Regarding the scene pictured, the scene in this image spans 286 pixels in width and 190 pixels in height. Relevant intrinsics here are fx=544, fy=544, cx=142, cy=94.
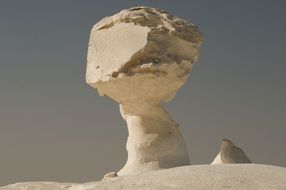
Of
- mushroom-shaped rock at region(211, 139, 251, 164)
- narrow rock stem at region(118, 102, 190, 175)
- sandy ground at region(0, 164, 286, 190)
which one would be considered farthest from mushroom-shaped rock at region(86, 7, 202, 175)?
sandy ground at region(0, 164, 286, 190)

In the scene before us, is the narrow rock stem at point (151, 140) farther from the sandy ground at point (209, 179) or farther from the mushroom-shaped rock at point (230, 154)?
the sandy ground at point (209, 179)

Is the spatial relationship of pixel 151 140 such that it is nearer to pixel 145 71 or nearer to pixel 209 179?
pixel 145 71

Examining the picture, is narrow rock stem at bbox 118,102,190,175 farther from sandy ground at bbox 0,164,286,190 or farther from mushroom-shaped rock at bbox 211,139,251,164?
sandy ground at bbox 0,164,286,190

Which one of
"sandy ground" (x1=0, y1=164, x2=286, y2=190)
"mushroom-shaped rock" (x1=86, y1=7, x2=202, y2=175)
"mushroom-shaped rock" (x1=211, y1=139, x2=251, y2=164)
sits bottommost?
"mushroom-shaped rock" (x1=211, y1=139, x2=251, y2=164)

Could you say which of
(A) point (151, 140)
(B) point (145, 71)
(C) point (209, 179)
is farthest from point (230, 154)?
(C) point (209, 179)

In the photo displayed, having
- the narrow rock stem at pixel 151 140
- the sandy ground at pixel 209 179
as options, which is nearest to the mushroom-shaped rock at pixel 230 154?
the narrow rock stem at pixel 151 140

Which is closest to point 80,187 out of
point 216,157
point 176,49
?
point 176,49

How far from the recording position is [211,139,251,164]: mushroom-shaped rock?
16.6 meters

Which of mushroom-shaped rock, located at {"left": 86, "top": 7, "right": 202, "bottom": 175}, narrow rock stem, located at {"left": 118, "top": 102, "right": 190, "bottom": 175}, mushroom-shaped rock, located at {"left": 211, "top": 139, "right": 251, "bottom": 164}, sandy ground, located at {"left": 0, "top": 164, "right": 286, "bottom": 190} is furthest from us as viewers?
mushroom-shaped rock, located at {"left": 211, "top": 139, "right": 251, "bottom": 164}

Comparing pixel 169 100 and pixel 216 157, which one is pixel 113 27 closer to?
pixel 169 100

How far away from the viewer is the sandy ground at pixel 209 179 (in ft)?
32.5

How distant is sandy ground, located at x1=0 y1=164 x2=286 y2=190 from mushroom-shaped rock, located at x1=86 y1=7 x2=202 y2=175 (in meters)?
3.38

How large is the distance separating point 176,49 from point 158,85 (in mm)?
1145

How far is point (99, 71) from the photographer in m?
14.9
